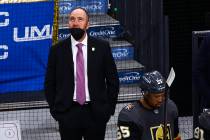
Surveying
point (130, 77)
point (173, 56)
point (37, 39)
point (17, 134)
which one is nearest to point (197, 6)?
point (173, 56)

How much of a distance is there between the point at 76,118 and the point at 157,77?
58.5 inches

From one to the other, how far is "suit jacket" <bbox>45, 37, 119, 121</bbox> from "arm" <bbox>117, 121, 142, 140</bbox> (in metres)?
1.57

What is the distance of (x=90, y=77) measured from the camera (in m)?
8.35

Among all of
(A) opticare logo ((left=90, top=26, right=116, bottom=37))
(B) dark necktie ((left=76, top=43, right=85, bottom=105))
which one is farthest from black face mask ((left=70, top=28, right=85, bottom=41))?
(A) opticare logo ((left=90, top=26, right=116, bottom=37))

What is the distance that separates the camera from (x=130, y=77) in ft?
38.0

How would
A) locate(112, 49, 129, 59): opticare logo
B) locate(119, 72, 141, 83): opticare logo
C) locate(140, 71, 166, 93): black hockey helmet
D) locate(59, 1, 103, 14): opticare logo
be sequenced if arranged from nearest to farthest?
locate(140, 71, 166, 93): black hockey helmet < locate(119, 72, 141, 83): opticare logo < locate(112, 49, 129, 59): opticare logo < locate(59, 1, 103, 14): opticare logo

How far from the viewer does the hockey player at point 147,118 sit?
22.2ft

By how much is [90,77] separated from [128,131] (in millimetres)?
1727

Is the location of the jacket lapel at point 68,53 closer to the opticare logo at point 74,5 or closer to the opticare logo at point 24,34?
the opticare logo at point 24,34

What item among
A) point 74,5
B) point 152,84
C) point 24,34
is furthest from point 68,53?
point 74,5

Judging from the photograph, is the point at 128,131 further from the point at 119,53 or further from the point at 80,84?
the point at 119,53

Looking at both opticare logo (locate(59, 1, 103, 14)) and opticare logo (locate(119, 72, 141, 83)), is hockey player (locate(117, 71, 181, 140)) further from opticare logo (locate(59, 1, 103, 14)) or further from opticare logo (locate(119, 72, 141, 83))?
opticare logo (locate(59, 1, 103, 14))

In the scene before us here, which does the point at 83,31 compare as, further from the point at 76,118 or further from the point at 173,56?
the point at 173,56

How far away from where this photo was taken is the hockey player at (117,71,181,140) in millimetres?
6758
